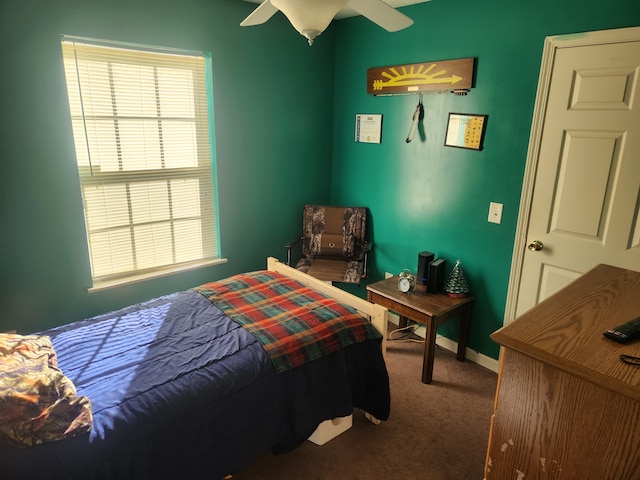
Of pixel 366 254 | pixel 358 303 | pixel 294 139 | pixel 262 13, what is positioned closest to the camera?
pixel 262 13

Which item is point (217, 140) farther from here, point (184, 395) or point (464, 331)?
point (464, 331)

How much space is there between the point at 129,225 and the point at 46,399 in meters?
1.67

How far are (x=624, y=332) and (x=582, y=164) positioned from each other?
167cm

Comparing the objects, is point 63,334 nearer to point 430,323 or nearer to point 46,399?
point 46,399

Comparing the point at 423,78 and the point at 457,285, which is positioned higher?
the point at 423,78

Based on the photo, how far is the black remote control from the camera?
937 mm

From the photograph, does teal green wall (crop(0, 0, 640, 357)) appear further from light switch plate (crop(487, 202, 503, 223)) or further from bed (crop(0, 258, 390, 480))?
bed (crop(0, 258, 390, 480))

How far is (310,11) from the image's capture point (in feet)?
4.40

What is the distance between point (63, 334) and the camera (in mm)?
2033

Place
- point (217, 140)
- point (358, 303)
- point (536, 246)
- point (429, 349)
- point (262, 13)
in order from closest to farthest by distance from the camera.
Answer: point (262, 13) → point (358, 303) → point (536, 246) → point (429, 349) → point (217, 140)

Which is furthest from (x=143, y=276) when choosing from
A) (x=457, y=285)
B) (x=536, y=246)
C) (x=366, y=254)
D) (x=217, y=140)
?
(x=536, y=246)

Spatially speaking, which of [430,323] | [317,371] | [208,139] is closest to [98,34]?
[208,139]

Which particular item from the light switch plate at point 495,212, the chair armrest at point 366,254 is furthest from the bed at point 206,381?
the light switch plate at point 495,212

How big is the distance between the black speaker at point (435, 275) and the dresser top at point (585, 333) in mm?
1588
